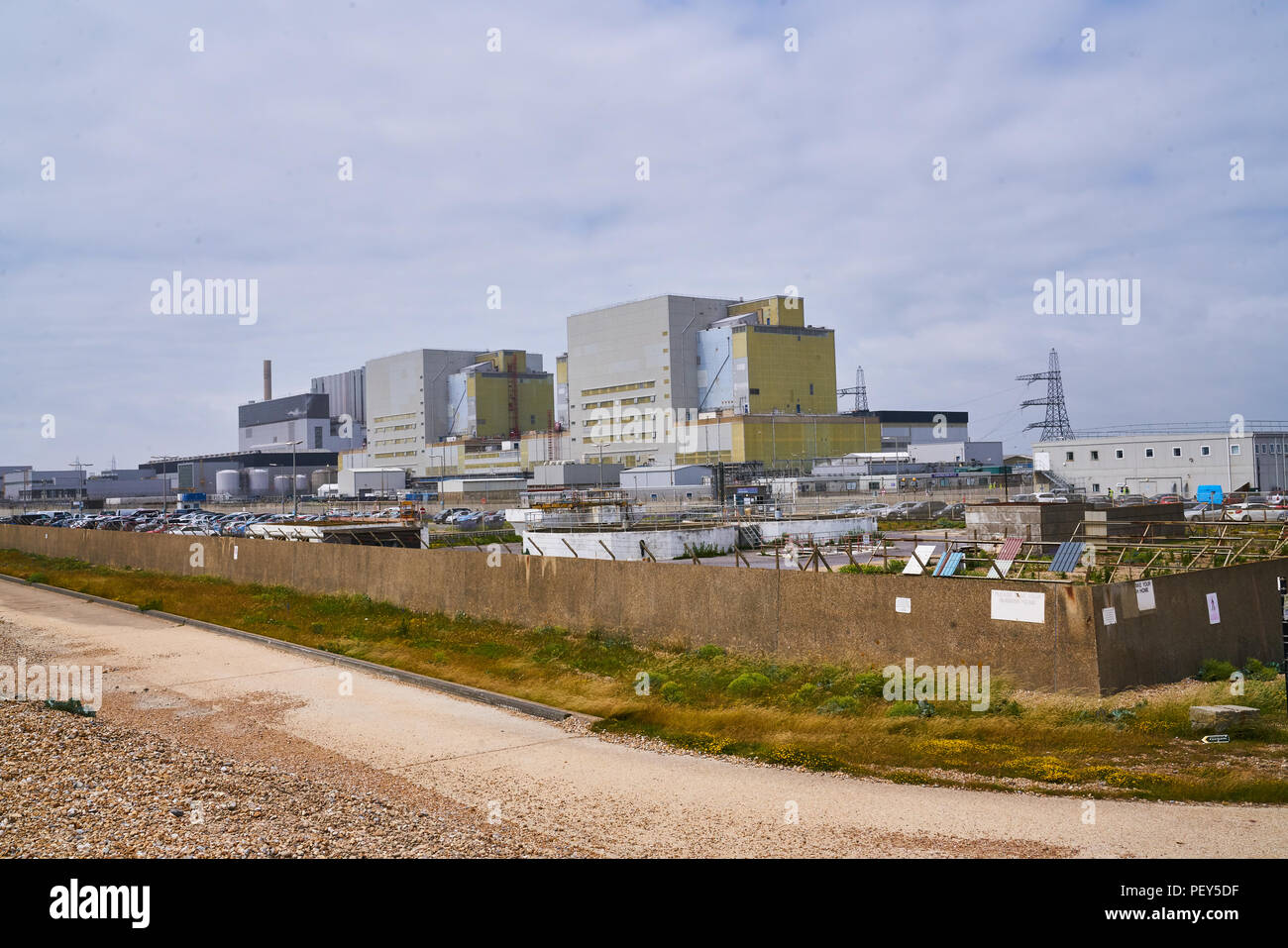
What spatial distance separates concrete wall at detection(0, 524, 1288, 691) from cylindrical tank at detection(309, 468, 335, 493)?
5169 inches

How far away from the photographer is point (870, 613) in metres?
16.3

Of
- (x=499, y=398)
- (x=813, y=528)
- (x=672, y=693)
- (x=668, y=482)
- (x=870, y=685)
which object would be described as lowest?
(x=672, y=693)

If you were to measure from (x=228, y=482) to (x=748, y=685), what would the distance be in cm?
14488

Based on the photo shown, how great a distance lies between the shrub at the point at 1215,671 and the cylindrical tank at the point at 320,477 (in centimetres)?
14539

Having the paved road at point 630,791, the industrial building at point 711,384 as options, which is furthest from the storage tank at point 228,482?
the paved road at point 630,791

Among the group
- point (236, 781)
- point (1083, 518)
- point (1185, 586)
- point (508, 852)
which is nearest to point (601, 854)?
point (508, 852)

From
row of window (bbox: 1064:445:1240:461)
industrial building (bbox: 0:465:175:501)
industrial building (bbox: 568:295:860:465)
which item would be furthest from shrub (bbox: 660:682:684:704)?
industrial building (bbox: 0:465:175:501)

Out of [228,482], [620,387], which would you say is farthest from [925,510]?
[228,482]

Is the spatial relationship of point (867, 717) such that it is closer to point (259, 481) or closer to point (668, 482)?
point (668, 482)

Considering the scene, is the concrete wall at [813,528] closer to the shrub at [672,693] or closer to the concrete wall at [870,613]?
the concrete wall at [870,613]

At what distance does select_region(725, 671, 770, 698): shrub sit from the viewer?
15766 millimetres

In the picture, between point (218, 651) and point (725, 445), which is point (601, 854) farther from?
point (725, 445)

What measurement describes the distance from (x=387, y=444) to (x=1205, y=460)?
119 meters
